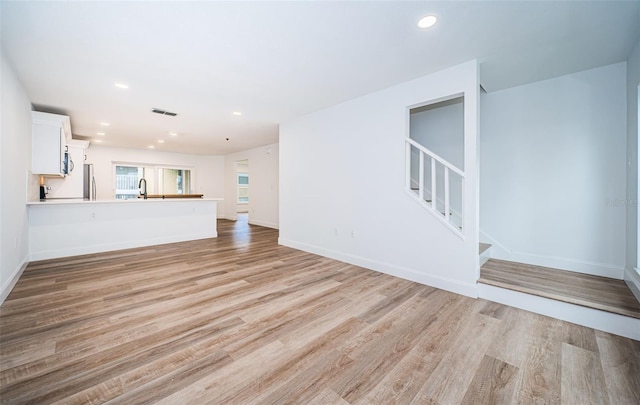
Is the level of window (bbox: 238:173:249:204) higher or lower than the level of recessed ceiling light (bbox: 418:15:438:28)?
lower

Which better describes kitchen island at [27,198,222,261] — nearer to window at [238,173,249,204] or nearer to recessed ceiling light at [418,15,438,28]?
window at [238,173,249,204]

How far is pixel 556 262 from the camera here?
10.4 feet

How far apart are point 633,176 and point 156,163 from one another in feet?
34.7

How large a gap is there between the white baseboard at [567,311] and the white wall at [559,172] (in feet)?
3.70

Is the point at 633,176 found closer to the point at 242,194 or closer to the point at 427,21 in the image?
the point at 427,21

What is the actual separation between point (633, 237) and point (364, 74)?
126 inches

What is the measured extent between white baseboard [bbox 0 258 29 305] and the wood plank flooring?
16.1 feet

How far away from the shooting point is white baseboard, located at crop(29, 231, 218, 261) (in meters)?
4.14

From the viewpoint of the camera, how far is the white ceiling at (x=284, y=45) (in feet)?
6.50

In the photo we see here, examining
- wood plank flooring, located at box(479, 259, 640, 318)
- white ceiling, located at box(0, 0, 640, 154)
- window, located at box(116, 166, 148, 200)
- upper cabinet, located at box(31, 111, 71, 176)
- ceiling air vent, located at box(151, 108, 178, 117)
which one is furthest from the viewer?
window, located at box(116, 166, 148, 200)

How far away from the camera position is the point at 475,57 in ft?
8.80

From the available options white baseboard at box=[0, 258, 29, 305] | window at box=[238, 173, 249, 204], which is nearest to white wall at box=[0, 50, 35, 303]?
white baseboard at box=[0, 258, 29, 305]

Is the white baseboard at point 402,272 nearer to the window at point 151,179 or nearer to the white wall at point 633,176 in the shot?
the white wall at point 633,176

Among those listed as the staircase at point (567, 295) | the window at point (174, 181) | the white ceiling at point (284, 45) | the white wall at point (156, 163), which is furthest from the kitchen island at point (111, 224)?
the staircase at point (567, 295)
